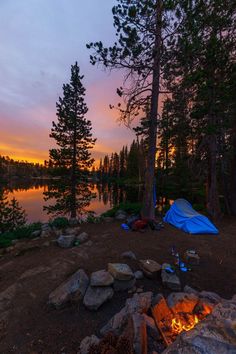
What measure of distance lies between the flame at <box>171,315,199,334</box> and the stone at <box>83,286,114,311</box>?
5.13 feet

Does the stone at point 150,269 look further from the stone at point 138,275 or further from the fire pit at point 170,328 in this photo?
the fire pit at point 170,328

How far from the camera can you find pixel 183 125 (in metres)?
11.1

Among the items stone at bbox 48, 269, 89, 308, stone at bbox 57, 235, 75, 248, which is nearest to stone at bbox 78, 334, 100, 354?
stone at bbox 48, 269, 89, 308

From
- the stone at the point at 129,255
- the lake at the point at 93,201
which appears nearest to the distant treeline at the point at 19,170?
the lake at the point at 93,201

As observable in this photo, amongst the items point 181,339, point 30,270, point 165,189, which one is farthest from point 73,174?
point 165,189

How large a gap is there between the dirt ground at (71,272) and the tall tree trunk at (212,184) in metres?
2.02

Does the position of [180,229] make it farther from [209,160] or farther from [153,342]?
[153,342]

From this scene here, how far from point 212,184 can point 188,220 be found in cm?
356

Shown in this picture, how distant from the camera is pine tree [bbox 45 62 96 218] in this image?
15492 mm

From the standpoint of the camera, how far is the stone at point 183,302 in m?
3.76

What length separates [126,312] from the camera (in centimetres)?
362

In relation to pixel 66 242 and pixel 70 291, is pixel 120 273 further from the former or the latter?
pixel 66 242

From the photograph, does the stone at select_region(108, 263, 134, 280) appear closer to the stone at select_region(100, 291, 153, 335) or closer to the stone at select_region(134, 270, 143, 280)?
the stone at select_region(134, 270, 143, 280)

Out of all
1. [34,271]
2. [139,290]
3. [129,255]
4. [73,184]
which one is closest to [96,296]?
[139,290]
